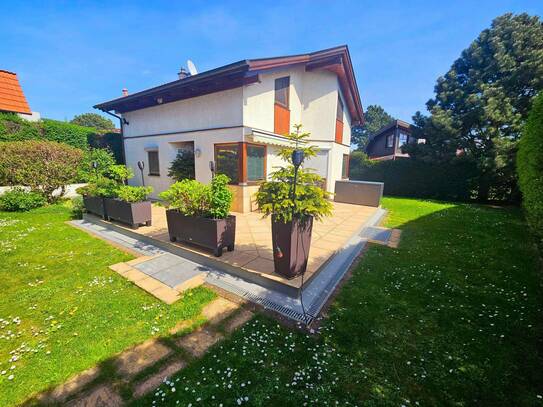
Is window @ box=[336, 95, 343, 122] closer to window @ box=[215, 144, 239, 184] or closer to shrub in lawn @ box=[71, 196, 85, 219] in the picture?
window @ box=[215, 144, 239, 184]

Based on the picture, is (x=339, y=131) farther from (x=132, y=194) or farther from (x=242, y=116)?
(x=132, y=194)

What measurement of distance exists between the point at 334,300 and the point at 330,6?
12.3m

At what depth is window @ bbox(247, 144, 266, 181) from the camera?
1192 cm

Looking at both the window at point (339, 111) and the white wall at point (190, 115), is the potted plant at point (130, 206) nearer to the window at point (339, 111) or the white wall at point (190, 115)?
the white wall at point (190, 115)

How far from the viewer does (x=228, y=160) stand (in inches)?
474

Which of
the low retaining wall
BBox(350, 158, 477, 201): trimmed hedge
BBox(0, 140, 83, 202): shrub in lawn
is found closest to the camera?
BBox(0, 140, 83, 202): shrub in lawn

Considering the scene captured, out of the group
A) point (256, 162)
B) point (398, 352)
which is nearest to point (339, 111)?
point (256, 162)

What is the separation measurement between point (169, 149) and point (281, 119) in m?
7.55

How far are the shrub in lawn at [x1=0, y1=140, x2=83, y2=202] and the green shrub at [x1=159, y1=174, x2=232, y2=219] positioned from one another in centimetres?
1238

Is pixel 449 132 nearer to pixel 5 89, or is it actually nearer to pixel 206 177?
pixel 206 177

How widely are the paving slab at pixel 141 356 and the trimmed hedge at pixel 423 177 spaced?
23.6 meters

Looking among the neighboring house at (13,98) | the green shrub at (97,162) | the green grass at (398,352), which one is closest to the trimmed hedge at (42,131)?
the neighboring house at (13,98)

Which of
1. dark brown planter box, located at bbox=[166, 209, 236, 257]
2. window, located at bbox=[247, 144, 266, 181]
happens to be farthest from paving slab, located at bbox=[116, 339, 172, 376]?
window, located at bbox=[247, 144, 266, 181]

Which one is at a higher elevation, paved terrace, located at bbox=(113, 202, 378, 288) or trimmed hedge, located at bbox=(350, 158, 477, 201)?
trimmed hedge, located at bbox=(350, 158, 477, 201)
